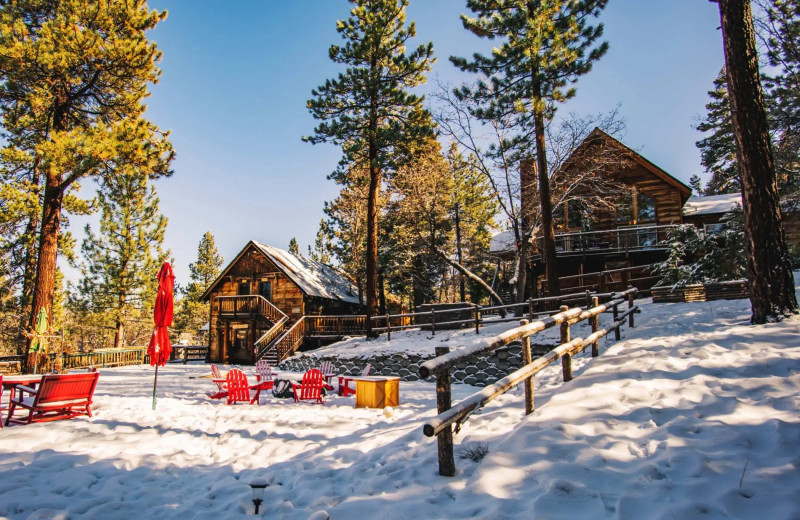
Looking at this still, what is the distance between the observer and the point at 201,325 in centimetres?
4994

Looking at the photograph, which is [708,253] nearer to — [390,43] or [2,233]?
[390,43]

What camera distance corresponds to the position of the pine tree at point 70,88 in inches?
530

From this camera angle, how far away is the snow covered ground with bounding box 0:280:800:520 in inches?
126

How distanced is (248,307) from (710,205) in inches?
1167

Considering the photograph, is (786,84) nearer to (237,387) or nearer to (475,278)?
(475,278)

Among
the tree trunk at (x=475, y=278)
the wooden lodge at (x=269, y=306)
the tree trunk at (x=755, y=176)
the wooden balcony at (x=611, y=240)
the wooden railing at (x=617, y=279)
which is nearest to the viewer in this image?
the tree trunk at (x=755, y=176)

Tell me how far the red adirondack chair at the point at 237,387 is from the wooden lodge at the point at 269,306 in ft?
42.8

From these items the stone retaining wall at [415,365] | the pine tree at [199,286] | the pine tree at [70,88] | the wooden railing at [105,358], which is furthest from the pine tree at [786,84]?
the pine tree at [199,286]

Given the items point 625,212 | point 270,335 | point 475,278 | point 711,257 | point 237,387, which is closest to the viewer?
point 237,387

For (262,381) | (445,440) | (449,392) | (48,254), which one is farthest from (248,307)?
(445,440)

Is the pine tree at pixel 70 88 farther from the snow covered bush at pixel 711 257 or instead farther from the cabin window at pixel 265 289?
the snow covered bush at pixel 711 257

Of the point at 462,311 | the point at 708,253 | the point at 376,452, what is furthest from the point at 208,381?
the point at 708,253

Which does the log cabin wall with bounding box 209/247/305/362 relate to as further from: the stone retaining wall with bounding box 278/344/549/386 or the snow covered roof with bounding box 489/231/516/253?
the snow covered roof with bounding box 489/231/516/253

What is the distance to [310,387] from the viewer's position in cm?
1046
